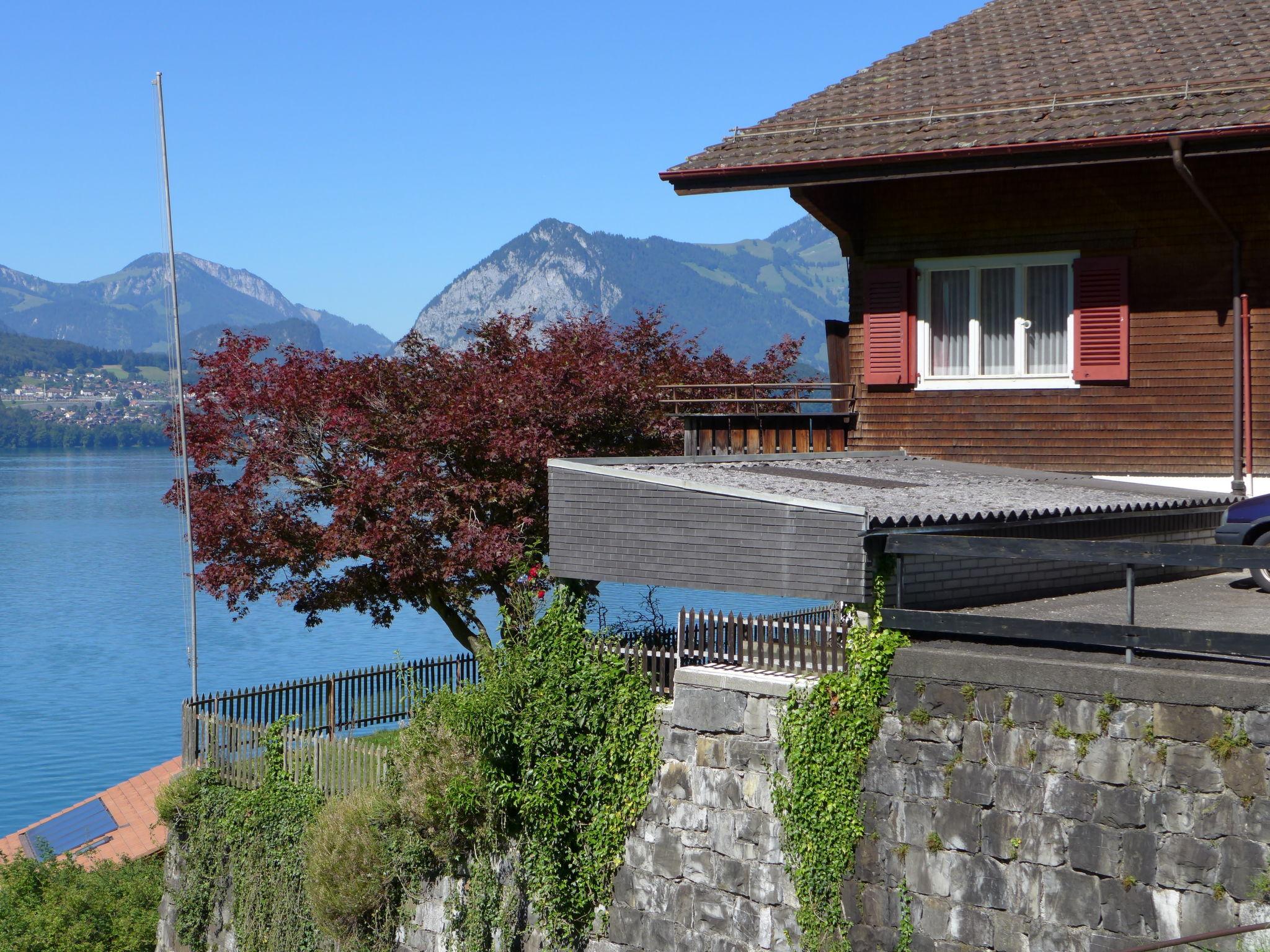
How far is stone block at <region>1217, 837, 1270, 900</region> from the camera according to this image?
895cm

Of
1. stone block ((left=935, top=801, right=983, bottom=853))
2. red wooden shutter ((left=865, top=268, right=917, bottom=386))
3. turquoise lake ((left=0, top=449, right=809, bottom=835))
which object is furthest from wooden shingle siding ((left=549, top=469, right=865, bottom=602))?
turquoise lake ((left=0, top=449, right=809, bottom=835))

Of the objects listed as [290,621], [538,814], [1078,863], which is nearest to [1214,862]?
[1078,863]

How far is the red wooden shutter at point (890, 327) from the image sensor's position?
17.1 metres

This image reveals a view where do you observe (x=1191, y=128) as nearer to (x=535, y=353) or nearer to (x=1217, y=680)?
(x=1217, y=680)

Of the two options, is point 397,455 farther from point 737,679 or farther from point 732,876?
point 732,876

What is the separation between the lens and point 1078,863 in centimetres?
970

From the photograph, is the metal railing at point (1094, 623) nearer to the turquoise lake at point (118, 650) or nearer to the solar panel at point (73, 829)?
the turquoise lake at point (118, 650)

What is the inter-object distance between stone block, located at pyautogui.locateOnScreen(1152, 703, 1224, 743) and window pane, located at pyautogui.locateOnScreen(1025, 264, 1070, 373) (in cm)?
780

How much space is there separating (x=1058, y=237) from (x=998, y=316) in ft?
3.83

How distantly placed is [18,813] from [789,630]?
117 feet

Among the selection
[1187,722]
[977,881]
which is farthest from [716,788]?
[1187,722]

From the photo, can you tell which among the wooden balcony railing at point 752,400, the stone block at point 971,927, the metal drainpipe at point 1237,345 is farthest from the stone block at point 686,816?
the metal drainpipe at point 1237,345

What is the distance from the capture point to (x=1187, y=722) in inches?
367

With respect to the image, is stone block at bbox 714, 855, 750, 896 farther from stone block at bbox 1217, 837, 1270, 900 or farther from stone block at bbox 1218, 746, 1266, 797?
stone block at bbox 1218, 746, 1266, 797
